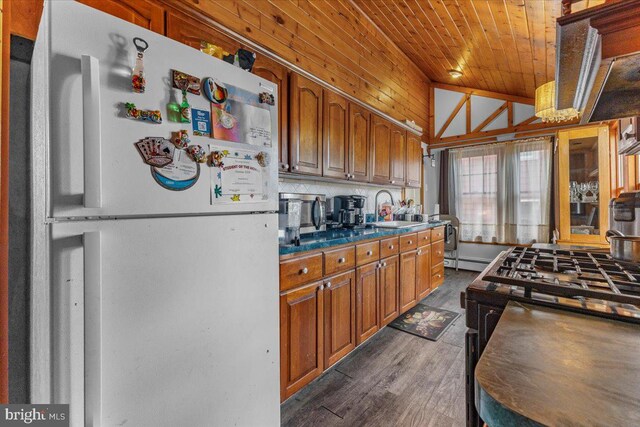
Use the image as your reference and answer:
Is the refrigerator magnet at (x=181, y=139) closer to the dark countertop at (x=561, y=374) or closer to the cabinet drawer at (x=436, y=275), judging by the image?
the dark countertop at (x=561, y=374)

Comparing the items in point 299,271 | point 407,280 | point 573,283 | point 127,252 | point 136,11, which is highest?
point 136,11

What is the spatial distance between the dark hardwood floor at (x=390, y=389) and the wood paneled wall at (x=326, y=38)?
2279mm

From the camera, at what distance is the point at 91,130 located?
0.74 metres

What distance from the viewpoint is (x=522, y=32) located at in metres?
2.54

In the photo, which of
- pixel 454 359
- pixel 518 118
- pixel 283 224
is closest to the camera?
pixel 283 224

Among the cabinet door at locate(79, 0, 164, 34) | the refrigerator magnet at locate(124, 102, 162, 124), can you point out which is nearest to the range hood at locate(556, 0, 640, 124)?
the refrigerator magnet at locate(124, 102, 162, 124)

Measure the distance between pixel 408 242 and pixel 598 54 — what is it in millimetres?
2183

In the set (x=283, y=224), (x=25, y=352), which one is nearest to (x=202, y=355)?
(x=25, y=352)

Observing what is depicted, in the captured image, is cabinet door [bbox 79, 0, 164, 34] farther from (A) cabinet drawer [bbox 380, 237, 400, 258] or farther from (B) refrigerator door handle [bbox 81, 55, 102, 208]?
(A) cabinet drawer [bbox 380, 237, 400, 258]

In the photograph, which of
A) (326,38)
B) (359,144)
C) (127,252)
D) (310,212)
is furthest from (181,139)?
(326,38)

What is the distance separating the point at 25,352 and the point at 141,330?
64cm

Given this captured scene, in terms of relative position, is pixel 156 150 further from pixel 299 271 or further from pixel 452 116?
pixel 452 116

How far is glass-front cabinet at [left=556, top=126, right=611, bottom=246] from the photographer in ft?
10.4

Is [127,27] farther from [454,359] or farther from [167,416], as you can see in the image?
[454,359]
